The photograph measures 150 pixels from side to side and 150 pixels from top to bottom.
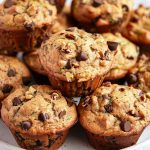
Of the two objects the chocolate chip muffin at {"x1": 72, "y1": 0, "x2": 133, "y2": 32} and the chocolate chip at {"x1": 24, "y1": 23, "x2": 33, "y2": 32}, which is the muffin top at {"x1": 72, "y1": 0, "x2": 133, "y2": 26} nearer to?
the chocolate chip muffin at {"x1": 72, "y1": 0, "x2": 133, "y2": 32}

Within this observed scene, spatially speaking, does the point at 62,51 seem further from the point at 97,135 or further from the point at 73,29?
the point at 97,135

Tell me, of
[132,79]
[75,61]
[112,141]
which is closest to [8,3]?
[75,61]

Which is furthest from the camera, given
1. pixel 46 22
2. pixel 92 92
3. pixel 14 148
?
pixel 46 22

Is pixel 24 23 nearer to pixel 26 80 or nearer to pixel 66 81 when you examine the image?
pixel 26 80

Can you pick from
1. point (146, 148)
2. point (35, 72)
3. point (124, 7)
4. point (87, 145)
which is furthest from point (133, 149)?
point (124, 7)

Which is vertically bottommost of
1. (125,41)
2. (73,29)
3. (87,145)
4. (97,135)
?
(87,145)

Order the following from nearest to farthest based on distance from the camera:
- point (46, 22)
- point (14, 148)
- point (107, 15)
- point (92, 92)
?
point (14, 148) < point (92, 92) < point (46, 22) < point (107, 15)
